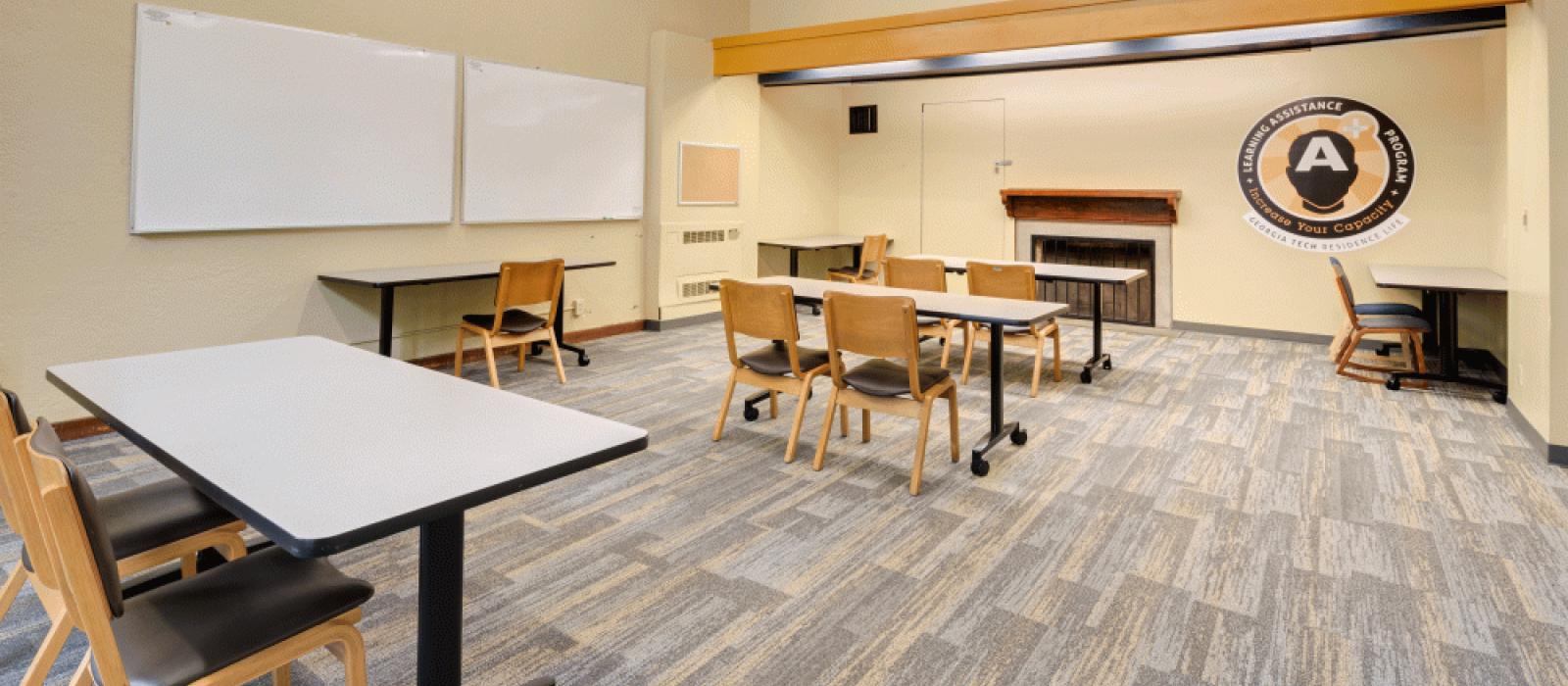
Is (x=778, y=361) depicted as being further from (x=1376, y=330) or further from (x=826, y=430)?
(x=1376, y=330)

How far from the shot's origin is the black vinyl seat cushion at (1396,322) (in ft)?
16.9

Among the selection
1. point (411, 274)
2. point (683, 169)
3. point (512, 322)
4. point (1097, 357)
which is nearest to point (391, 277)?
point (411, 274)

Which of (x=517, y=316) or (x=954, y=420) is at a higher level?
(x=517, y=316)

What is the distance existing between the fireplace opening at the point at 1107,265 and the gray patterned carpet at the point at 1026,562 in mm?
3110

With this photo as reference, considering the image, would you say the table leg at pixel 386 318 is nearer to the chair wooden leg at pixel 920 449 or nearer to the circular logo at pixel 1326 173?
the chair wooden leg at pixel 920 449

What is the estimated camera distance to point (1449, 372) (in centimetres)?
521

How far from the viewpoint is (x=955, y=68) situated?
6395 millimetres

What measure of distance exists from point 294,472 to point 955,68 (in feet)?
19.2

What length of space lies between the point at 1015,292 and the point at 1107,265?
301 cm

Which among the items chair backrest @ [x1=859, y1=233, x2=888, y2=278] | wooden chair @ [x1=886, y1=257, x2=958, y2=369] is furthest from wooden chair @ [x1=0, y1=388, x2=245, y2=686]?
chair backrest @ [x1=859, y1=233, x2=888, y2=278]

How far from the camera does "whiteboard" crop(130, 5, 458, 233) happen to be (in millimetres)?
4223

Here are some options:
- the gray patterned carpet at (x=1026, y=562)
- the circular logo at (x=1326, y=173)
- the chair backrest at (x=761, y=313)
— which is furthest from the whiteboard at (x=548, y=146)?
the circular logo at (x=1326, y=173)

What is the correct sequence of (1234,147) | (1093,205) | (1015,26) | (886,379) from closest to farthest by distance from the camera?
1. (886,379)
2. (1015,26)
3. (1234,147)
4. (1093,205)

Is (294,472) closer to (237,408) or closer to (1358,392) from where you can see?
(237,408)
